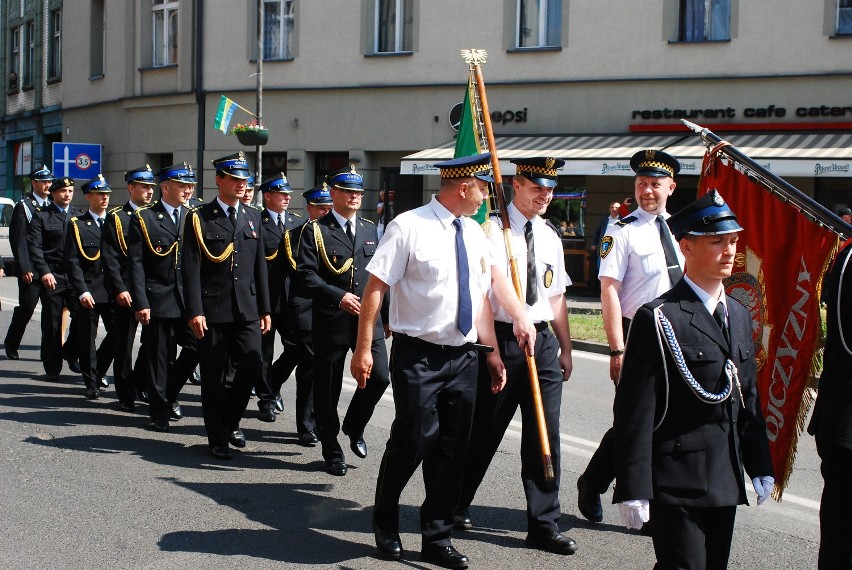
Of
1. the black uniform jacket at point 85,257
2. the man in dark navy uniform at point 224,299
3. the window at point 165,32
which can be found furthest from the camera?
the window at point 165,32

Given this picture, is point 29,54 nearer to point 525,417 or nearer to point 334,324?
point 334,324

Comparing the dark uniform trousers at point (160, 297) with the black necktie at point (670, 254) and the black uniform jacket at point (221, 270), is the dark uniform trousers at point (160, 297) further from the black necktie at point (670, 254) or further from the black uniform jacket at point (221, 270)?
the black necktie at point (670, 254)

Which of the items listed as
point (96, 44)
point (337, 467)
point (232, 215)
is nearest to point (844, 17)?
point (232, 215)

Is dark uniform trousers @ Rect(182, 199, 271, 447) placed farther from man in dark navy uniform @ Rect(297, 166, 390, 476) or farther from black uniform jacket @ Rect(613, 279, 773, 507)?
black uniform jacket @ Rect(613, 279, 773, 507)

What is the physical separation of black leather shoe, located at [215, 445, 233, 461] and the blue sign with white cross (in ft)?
69.6

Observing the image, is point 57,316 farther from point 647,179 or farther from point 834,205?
point 834,205

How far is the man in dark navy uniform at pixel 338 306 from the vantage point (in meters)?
7.02

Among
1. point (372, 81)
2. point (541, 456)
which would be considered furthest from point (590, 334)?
point (372, 81)

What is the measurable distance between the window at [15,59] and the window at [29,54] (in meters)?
0.54

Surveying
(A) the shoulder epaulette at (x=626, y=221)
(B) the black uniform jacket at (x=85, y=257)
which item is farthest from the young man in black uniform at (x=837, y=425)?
(B) the black uniform jacket at (x=85, y=257)

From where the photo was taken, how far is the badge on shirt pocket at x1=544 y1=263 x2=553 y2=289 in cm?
579

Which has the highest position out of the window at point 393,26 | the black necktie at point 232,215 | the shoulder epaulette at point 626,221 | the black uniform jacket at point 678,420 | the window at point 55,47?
the window at point 55,47

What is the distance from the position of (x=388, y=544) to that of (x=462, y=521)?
64 cm

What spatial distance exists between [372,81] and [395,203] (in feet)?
9.11
